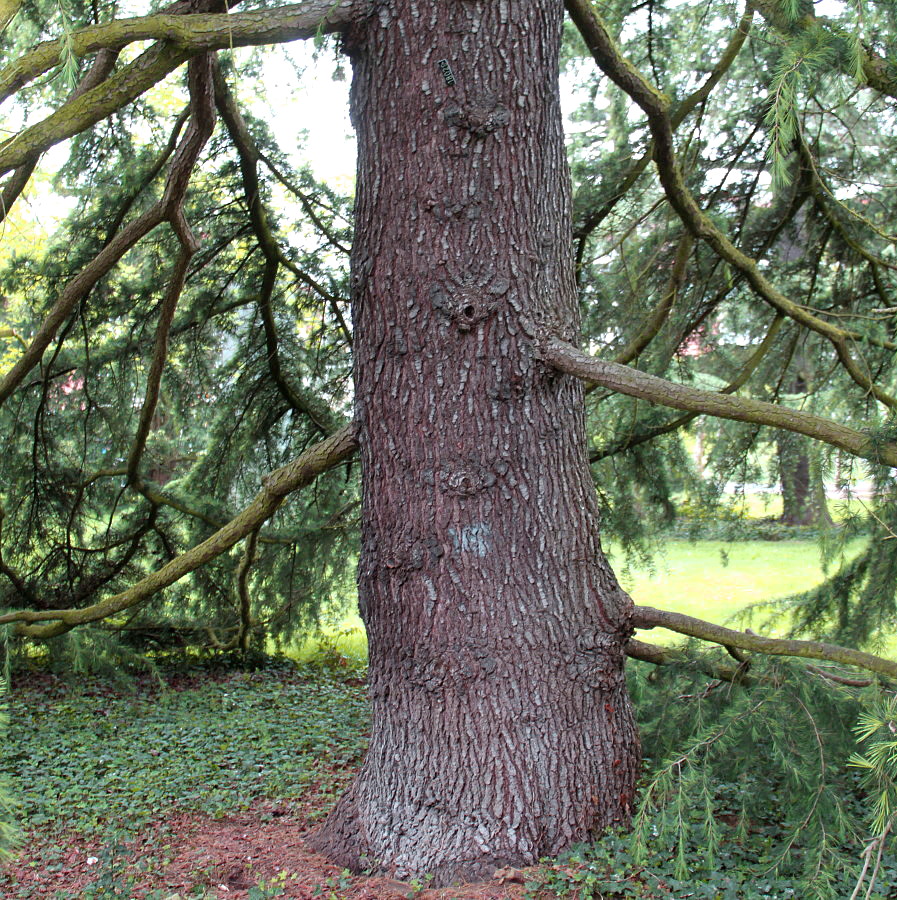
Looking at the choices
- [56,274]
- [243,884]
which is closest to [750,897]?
[243,884]

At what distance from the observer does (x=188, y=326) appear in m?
5.07

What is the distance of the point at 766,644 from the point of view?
108 inches

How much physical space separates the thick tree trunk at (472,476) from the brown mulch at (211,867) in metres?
0.14

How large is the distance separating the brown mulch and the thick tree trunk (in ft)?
0.45

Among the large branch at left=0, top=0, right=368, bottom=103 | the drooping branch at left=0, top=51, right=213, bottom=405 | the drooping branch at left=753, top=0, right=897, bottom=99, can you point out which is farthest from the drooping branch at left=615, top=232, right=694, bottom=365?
the drooping branch at left=0, top=51, right=213, bottom=405

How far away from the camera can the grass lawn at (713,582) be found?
26.0 feet

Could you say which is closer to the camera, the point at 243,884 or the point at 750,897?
the point at 750,897

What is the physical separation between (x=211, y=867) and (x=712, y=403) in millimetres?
2173

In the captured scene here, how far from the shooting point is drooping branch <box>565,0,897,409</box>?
316cm

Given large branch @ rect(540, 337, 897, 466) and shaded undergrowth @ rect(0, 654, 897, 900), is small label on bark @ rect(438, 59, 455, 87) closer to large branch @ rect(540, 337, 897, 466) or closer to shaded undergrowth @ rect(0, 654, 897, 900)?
large branch @ rect(540, 337, 897, 466)

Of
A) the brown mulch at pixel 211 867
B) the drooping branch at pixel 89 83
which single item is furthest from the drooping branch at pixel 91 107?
the brown mulch at pixel 211 867

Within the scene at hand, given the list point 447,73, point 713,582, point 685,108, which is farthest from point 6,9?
point 713,582

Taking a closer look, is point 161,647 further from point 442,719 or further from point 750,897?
point 750,897

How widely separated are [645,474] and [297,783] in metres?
2.19
